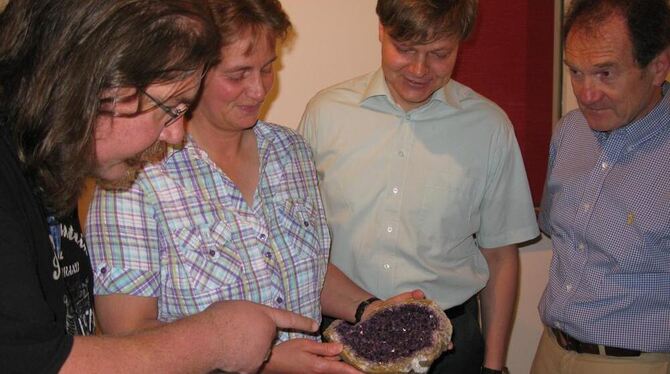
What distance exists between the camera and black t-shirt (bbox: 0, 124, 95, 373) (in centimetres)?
96

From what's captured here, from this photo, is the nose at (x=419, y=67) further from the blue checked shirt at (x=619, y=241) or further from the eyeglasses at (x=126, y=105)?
the eyeglasses at (x=126, y=105)

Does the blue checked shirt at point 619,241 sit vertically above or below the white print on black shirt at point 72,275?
below

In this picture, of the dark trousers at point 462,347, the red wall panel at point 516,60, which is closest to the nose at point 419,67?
the red wall panel at point 516,60

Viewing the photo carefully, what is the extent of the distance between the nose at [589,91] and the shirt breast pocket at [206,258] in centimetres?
111

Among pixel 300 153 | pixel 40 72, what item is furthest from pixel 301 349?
pixel 40 72

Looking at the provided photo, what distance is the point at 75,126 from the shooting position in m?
1.06

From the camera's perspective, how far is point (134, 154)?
3.92 ft

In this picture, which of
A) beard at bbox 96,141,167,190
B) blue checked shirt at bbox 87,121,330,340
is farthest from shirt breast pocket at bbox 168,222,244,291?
beard at bbox 96,141,167,190

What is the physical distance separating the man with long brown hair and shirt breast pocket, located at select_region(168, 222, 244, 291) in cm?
35

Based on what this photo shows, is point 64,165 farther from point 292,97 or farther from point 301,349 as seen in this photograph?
point 292,97

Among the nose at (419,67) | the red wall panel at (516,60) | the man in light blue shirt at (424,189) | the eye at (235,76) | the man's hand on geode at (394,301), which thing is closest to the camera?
the eye at (235,76)

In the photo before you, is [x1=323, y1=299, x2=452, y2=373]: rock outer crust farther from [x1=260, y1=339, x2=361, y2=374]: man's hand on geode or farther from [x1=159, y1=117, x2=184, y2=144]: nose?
[x1=159, y1=117, x2=184, y2=144]: nose

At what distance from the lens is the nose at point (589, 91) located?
1.95 m

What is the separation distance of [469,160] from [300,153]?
516 mm
